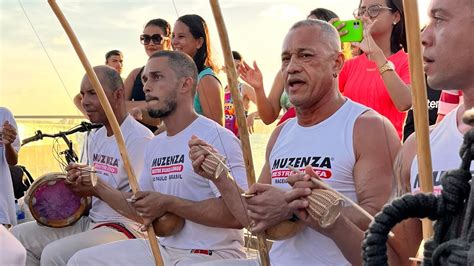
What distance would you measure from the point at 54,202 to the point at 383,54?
209 centimetres

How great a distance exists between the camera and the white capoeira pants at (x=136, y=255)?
3.55 meters

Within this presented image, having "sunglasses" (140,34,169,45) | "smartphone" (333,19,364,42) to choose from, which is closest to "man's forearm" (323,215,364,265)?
"smartphone" (333,19,364,42)

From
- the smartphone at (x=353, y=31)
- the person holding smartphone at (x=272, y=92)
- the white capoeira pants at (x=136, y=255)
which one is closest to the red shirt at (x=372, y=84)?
the smartphone at (x=353, y=31)

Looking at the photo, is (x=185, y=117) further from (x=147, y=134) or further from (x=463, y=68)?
(x=463, y=68)

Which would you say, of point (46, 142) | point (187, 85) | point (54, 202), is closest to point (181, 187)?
point (187, 85)

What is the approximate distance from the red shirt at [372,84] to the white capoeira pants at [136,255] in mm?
902

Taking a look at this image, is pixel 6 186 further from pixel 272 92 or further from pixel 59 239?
pixel 272 92

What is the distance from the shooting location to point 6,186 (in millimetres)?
4984

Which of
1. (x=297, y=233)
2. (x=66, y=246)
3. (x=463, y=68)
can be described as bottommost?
(x=66, y=246)

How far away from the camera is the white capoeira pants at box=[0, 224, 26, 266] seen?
2.76 metres

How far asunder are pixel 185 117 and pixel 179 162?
270mm

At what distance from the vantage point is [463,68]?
199cm

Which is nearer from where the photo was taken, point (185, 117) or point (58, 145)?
point (185, 117)

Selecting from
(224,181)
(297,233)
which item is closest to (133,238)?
(224,181)
